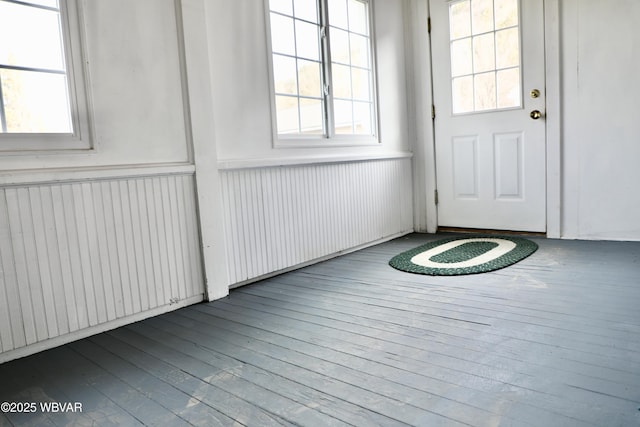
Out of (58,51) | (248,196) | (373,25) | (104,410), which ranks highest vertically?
(373,25)

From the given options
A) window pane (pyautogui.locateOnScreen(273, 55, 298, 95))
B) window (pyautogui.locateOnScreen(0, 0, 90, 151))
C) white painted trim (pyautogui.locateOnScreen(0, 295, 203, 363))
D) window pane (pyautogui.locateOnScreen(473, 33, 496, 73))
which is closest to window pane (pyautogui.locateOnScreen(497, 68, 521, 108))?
window pane (pyautogui.locateOnScreen(473, 33, 496, 73))

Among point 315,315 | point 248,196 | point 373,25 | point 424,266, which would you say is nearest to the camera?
point 315,315

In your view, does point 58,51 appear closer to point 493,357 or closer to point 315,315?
point 315,315

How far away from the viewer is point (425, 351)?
184 centimetres

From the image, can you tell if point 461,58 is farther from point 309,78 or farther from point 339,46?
point 309,78

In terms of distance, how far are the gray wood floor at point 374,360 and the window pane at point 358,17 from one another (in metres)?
2.31

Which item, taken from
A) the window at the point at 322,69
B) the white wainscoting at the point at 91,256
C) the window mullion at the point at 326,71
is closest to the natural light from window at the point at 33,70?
the white wainscoting at the point at 91,256

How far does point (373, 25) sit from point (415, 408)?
3.44 metres

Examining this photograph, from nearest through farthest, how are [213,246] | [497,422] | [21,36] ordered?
[497,422] → [21,36] → [213,246]

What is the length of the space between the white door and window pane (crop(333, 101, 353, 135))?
988mm

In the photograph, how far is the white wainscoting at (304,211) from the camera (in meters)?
2.91

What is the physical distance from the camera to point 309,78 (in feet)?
11.3

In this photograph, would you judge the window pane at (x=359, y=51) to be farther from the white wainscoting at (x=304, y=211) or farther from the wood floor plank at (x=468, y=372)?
the wood floor plank at (x=468, y=372)

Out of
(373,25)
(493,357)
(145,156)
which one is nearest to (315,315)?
(493,357)
